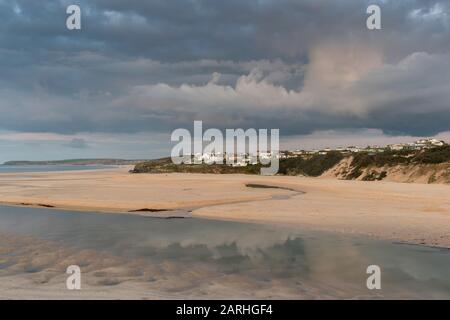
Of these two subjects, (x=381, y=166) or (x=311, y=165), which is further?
(x=311, y=165)

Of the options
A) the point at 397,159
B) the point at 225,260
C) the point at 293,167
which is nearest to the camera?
the point at 225,260

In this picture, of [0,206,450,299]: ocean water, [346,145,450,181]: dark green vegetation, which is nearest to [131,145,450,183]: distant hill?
[346,145,450,181]: dark green vegetation

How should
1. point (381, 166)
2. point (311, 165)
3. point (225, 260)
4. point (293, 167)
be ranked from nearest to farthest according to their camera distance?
point (225, 260) → point (381, 166) → point (311, 165) → point (293, 167)

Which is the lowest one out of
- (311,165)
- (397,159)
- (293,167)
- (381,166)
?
(293,167)

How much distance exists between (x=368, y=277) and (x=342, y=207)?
1611 centimetres

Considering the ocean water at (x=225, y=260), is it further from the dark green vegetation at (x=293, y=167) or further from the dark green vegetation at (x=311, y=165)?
the dark green vegetation at (x=293, y=167)

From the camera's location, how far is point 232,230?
21.0 m

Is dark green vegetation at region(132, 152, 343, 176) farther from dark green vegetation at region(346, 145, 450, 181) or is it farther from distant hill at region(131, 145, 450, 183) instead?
dark green vegetation at region(346, 145, 450, 181)

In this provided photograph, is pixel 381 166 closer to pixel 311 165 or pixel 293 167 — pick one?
pixel 311 165

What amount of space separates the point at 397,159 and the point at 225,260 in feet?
175

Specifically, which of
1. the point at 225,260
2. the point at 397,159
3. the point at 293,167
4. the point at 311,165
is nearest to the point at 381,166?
the point at 397,159

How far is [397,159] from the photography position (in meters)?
61.6
